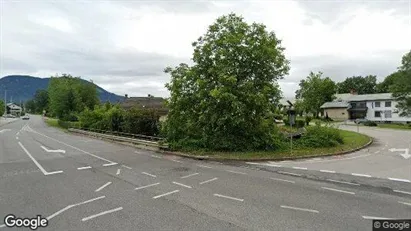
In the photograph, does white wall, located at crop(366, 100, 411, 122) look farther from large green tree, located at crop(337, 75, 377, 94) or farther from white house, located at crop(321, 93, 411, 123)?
large green tree, located at crop(337, 75, 377, 94)

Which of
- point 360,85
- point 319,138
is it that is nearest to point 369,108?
point 360,85

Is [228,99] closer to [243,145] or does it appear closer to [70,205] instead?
[243,145]

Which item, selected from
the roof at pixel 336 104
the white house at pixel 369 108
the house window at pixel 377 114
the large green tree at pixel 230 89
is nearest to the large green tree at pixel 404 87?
the white house at pixel 369 108

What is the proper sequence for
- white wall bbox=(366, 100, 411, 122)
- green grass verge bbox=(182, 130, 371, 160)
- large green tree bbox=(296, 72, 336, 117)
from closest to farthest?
green grass verge bbox=(182, 130, 371, 160) < white wall bbox=(366, 100, 411, 122) < large green tree bbox=(296, 72, 336, 117)

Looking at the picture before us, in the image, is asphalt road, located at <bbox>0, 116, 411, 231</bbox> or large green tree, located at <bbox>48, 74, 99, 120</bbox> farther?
large green tree, located at <bbox>48, 74, 99, 120</bbox>

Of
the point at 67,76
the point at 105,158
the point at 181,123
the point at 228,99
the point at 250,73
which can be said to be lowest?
the point at 105,158

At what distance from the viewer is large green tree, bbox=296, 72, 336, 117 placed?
7762 centimetres

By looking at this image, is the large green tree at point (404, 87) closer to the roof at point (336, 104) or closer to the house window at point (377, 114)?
the house window at point (377, 114)

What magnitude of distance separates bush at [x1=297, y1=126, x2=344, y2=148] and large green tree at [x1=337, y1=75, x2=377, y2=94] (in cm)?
8743

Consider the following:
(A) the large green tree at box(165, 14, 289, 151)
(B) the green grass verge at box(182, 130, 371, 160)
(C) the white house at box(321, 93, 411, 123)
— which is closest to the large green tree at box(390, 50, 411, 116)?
(C) the white house at box(321, 93, 411, 123)

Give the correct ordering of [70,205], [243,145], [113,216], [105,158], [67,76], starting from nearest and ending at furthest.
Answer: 1. [113,216]
2. [70,205]
3. [105,158]
4. [243,145]
5. [67,76]

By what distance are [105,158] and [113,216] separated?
994 centimetres

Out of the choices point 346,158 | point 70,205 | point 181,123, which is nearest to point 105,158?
point 181,123

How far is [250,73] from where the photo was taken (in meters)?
18.7
